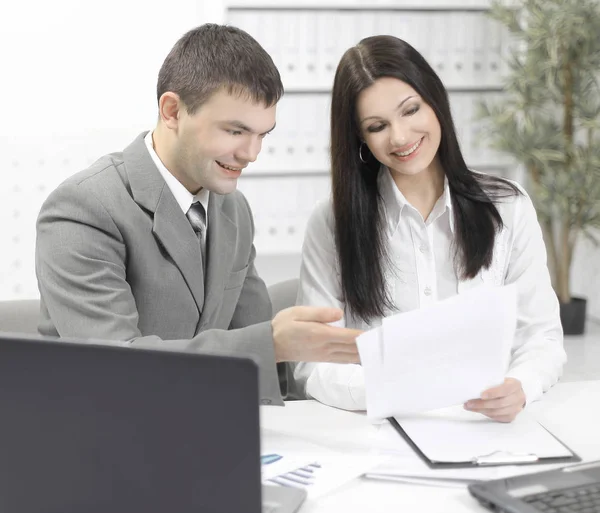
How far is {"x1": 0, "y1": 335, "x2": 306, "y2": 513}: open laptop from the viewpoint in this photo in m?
0.88

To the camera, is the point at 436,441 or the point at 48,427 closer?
the point at 48,427

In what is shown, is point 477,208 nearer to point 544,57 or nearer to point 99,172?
point 99,172

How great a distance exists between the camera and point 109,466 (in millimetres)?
937

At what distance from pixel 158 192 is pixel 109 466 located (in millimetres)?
831

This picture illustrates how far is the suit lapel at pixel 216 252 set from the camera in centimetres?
176

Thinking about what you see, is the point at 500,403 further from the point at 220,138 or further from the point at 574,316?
the point at 574,316

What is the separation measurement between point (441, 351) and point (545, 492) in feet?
0.83

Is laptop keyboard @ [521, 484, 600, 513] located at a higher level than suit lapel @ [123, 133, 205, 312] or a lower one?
lower

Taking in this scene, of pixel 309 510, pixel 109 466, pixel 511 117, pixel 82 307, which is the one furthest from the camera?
pixel 511 117

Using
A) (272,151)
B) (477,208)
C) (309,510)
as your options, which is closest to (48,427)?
(309,510)

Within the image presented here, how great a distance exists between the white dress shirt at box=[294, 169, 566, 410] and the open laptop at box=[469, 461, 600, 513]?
678 millimetres

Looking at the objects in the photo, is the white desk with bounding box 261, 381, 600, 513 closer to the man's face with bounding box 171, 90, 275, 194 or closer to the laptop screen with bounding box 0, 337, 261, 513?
the laptop screen with bounding box 0, 337, 261, 513

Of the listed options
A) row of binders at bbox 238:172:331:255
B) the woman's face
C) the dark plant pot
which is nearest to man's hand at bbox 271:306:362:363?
the woman's face

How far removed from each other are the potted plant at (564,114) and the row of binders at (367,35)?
0.39ft
